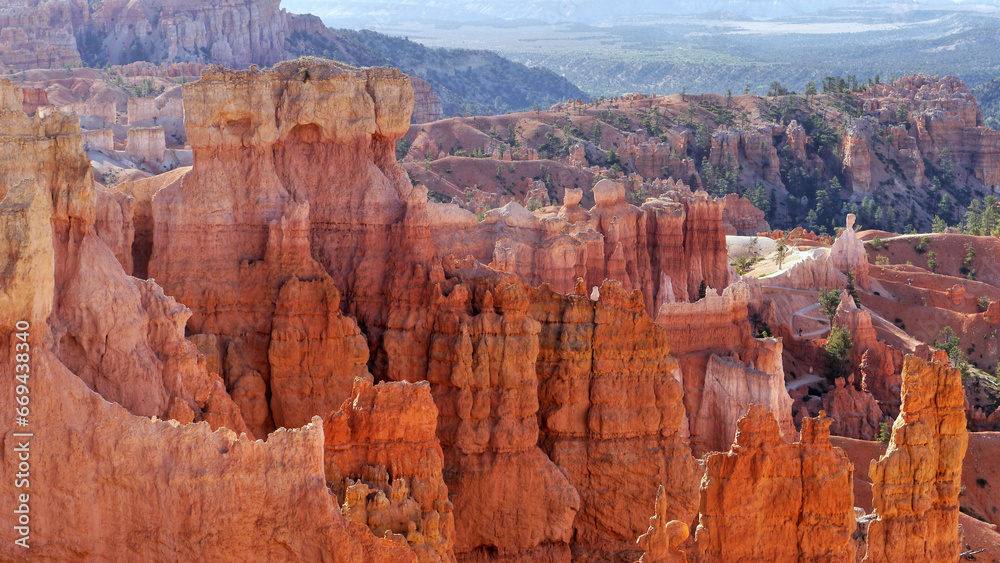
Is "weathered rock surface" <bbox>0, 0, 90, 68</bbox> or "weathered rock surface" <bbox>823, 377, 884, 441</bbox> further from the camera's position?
"weathered rock surface" <bbox>0, 0, 90, 68</bbox>

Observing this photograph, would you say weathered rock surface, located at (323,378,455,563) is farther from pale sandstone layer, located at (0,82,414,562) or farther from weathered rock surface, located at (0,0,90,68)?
weathered rock surface, located at (0,0,90,68)

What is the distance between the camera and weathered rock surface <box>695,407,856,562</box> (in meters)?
23.1

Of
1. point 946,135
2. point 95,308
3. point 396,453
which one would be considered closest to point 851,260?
point 396,453

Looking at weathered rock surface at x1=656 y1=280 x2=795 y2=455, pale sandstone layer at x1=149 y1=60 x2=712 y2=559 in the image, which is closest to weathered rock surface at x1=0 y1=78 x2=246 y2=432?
pale sandstone layer at x1=149 y1=60 x2=712 y2=559

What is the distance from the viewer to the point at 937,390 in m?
23.5

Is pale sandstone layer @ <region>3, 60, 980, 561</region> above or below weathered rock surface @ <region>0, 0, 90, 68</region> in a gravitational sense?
above

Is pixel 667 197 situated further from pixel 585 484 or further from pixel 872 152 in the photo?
pixel 872 152

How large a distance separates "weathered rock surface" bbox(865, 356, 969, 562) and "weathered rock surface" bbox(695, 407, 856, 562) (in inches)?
24.5

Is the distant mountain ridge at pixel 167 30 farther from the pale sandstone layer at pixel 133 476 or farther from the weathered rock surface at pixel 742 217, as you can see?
the pale sandstone layer at pixel 133 476

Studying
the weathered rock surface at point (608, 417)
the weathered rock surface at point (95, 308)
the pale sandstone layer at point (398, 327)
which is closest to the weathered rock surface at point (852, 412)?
the weathered rock surface at point (608, 417)

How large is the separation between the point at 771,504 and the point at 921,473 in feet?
7.58

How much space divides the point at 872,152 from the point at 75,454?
466 ft

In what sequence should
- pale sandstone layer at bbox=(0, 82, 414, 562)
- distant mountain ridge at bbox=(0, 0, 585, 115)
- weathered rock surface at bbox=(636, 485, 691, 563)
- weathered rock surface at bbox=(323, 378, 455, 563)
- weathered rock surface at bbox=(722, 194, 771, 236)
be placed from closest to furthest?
pale sandstone layer at bbox=(0, 82, 414, 562) → weathered rock surface at bbox=(636, 485, 691, 563) → weathered rock surface at bbox=(323, 378, 455, 563) → weathered rock surface at bbox=(722, 194, 771, 236) → distant mountain ridge at bbox=(0, 0, 585, 115)

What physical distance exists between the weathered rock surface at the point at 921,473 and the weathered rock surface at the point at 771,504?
62cm
